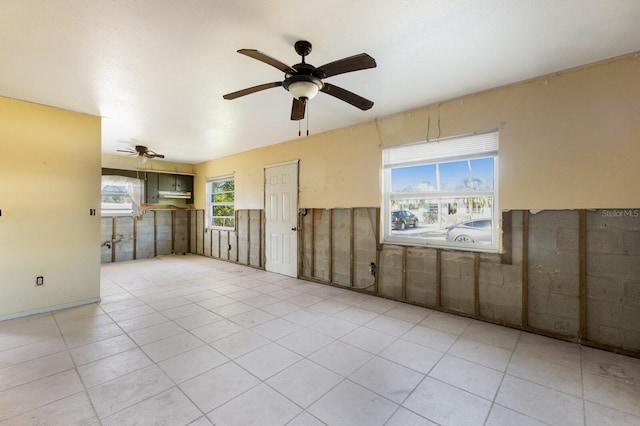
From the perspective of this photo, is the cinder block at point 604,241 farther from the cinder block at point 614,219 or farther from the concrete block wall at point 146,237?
the concrete block wall at point 146,237

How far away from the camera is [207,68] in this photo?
2744mm

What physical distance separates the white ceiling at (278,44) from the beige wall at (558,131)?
0.19 m

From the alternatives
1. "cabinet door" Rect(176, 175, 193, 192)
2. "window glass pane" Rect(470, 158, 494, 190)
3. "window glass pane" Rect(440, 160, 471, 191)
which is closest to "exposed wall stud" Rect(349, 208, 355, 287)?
"window glass pane" Rect(440, 160, 471, 191)

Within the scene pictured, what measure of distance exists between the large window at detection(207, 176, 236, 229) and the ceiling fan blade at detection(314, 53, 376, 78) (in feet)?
18.0

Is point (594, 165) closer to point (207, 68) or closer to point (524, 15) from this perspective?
point (524, 15)

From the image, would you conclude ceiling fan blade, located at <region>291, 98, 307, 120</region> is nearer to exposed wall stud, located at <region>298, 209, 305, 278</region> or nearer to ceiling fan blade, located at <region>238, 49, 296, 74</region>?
ceiling fan blade, located at <region>238, 49, 296, 74</region>

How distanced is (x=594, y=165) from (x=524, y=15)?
1651mm

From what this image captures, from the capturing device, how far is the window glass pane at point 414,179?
12.4ft

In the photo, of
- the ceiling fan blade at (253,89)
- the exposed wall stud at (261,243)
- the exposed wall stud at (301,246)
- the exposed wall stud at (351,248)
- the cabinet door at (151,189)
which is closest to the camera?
the ceiling fan blade at (253,89)

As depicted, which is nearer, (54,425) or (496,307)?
(54,425)

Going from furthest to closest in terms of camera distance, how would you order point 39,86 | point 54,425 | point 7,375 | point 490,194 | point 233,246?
point 233,246, point 490,194, point 39,86, point 7,375, point 54,425

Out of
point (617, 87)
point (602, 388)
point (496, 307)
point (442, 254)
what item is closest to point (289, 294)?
point (442, 254)

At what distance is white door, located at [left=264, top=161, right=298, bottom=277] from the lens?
5.43 meters

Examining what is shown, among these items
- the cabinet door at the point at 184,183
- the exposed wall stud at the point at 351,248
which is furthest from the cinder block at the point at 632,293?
the cabinet door at the point at 184,183
